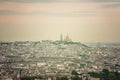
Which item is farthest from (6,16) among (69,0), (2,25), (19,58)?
(69,0)

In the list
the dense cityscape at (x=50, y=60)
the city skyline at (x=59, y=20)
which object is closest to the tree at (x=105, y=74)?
the dense cityscape at (x=50, y=60)

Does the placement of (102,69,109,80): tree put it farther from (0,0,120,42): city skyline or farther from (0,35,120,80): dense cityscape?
(0,0,120,42): city skyline

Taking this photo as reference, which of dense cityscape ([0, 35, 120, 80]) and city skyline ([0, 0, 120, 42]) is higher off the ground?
city skyline ([0, 0, 120, 42])

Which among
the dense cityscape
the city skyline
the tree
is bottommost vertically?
the tree

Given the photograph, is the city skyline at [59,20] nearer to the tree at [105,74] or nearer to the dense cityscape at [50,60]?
the dense cityscape at [50,60]

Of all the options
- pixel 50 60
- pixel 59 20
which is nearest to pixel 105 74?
pixel 50 60

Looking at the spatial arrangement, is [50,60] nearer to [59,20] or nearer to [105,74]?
[59,20]

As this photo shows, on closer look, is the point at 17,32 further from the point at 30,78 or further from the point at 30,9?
the point at 30,78

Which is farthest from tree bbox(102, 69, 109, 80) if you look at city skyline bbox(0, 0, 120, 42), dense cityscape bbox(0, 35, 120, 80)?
city skyline bbox(0, 0, 120, 42)
